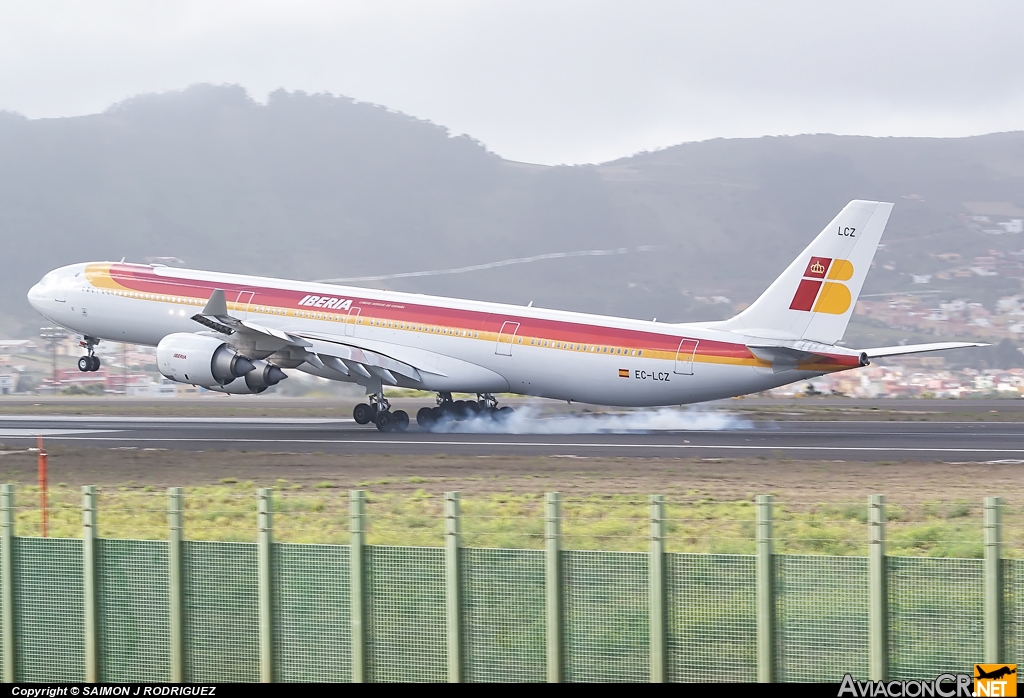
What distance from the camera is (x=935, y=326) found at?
157m

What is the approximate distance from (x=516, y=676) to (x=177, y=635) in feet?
12.3

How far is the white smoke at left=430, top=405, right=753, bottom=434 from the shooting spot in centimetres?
4125

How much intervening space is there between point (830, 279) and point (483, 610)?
27.5 metres

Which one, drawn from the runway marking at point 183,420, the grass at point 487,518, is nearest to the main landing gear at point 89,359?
the runway marking at point 183,420

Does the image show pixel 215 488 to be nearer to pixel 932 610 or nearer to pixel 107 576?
pixel 107 576

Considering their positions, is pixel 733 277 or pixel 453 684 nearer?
pixel 453 684

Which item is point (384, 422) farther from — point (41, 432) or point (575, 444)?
point (41, 432)

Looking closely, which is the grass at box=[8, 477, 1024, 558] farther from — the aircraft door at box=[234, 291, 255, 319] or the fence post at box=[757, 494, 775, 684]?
the aircraft door at box=[234, 291, 255, 319]

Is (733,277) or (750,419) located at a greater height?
(733,277)

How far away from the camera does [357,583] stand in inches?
447

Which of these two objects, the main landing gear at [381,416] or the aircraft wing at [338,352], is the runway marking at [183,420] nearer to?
the main landing gear at [381,416]

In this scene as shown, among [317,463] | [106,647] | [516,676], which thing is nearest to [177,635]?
[106,647]

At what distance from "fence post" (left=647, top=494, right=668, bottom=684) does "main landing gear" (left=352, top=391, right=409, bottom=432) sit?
30859 millimetres

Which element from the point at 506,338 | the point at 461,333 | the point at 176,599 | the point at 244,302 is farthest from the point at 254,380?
the point at 176,599
